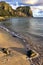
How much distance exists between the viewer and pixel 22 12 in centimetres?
15400

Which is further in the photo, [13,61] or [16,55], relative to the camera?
[16,55]

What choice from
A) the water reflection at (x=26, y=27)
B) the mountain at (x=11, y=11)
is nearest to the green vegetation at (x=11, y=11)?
the mountain at (x=11, y=11)

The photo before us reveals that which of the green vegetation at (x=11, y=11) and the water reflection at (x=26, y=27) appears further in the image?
the green vegetation at (x=11, y=11)

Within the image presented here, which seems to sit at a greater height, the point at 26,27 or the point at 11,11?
the point at 26,27

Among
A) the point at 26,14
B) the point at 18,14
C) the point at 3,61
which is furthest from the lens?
the point at 26,14

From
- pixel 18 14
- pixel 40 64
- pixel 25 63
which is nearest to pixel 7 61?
pixel 25 63

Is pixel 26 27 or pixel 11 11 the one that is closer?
pixel 26 27

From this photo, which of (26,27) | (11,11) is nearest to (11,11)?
(11,11)

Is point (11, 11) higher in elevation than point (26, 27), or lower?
lower

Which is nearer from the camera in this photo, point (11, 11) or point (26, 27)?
point (26, 27)

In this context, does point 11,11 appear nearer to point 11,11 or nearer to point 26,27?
point 11,11

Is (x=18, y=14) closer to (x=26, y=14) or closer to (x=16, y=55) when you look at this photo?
(x=26, y=14)

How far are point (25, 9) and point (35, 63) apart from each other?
145183 mm

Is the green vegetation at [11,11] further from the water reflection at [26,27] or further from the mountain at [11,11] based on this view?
the water reflection at [26,27]
